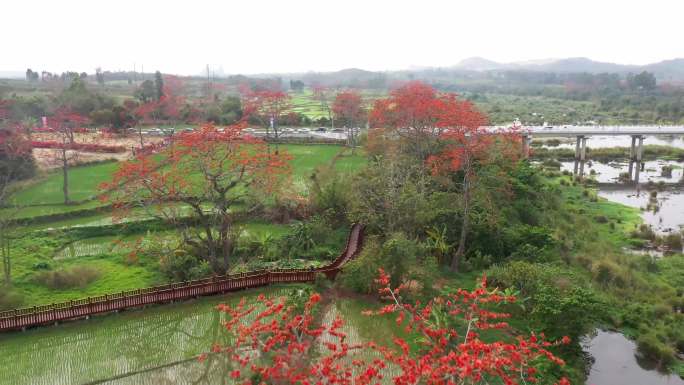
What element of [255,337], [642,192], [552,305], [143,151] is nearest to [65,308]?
[255,337]

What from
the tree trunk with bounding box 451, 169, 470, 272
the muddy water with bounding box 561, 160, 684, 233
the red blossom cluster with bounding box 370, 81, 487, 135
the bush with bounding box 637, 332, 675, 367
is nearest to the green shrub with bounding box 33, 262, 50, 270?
the tree trunk with bounding box 451, 169, 470, 272

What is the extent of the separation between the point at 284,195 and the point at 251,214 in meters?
2.01

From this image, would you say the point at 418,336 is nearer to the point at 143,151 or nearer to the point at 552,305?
the point at 552,305

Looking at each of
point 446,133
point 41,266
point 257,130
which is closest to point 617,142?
point 257,130

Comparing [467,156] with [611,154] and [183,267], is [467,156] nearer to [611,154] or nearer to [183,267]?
[183,267]

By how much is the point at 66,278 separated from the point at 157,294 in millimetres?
4372

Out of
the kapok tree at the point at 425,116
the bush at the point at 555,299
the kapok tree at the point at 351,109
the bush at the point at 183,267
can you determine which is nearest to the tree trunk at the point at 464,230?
the bush at the point at 555,299

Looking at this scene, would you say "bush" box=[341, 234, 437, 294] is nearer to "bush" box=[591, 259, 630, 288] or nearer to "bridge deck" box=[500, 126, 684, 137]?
"bush" box=[591, 259, 630, 288]

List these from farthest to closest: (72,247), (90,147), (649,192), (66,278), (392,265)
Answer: (90,147)
(649,192)
(72,247)
(66,278)
(392,265)

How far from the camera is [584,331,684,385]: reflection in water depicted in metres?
15.2

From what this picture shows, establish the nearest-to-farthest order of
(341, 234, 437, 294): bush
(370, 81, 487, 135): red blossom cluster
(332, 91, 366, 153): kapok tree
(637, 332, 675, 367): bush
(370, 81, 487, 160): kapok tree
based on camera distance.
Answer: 1. (637, 332, 675, 367): bush
2. (341, 234, 437, 294): bush
3. (370, 81, 487, 135): red blossom cluster
4. (370, 81, 487, 160): kapok tree
5. (332, 91, 366, 153): kapok tree

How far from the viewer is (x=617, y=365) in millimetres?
15875

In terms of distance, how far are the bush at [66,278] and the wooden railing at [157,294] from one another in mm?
2878

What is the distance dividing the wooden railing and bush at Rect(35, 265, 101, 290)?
288cm
